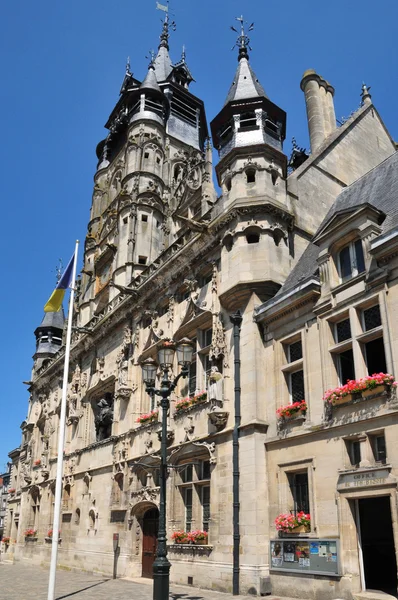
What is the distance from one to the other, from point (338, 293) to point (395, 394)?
3.77 meters

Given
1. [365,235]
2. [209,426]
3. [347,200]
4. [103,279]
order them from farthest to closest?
[103,279]
[347,200]
[209,426]
[365,235]

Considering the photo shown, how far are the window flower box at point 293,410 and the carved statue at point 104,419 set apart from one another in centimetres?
1420

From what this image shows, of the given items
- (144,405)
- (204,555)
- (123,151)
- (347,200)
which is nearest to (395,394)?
(204,555)

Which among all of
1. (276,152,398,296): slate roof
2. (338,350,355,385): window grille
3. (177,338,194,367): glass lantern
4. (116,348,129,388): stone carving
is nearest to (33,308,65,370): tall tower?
(116,348,129,388): stone carving

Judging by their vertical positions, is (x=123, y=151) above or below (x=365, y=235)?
above

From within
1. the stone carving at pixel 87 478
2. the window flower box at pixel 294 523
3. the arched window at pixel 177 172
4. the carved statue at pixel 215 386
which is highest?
the arched window at pixel 177 172

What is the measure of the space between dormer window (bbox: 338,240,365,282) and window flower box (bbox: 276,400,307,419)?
397cm

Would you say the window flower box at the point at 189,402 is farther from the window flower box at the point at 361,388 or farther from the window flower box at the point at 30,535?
the window flower box at the point at 30,535

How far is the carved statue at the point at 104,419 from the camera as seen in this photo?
2884cm

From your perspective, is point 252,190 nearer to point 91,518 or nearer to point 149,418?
point 149,418

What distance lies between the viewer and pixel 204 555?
17969 mm

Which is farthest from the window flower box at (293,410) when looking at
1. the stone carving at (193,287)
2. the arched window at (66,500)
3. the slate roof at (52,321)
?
the slate roof at (52,321)

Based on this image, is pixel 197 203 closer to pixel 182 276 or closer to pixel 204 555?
pixel 182 276

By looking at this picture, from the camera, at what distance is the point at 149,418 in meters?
23.5
